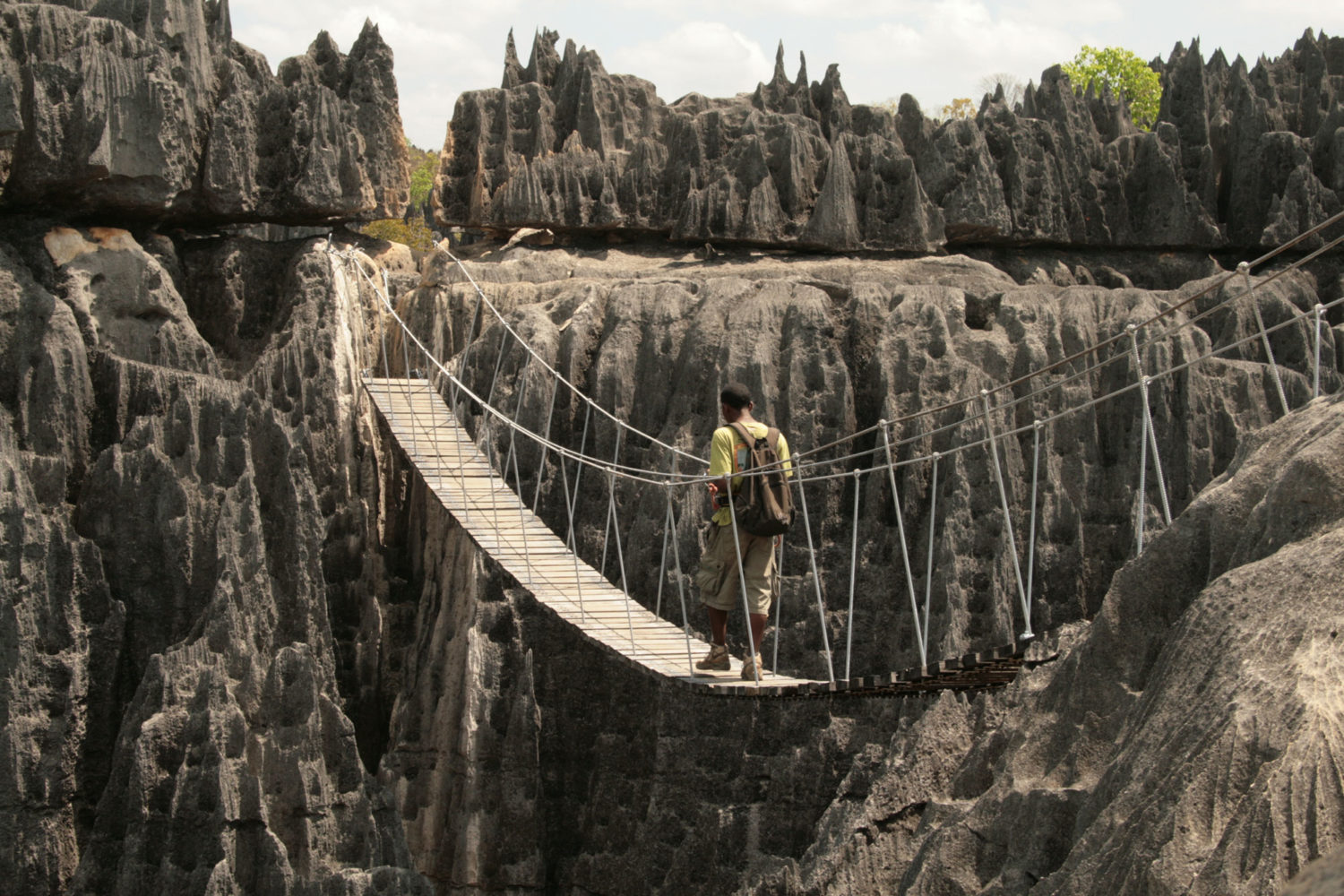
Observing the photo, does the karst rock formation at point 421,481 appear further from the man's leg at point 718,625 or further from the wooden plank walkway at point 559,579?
the man's leg at point 718,625

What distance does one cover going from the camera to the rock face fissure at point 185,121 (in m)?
10.4

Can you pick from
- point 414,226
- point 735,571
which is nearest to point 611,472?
point 735,571

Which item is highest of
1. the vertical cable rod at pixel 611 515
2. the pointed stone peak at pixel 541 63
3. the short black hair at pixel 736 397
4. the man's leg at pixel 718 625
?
the pointed stone peak at pixel 541 63

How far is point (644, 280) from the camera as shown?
12.4 m

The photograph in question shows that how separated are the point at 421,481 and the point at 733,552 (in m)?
4.53

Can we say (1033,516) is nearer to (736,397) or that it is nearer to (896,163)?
(736,397)

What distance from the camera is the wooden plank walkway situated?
635 centimetres

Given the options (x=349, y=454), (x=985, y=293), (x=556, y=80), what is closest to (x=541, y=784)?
(x=349, y=454)

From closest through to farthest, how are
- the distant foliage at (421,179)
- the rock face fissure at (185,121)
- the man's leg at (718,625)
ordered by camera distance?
the man's leg at (718,625) → the rock face fissure at (185,121) → the distant foliage at (421,179)

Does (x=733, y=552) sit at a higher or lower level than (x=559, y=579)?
higher

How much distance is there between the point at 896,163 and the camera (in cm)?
1423

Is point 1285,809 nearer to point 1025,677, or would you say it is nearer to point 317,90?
point 1025,677

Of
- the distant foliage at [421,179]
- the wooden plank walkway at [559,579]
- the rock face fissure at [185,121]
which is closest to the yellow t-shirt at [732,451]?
the wooden plank walkway at [559,579]

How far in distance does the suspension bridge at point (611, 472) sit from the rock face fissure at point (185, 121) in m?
0.75
